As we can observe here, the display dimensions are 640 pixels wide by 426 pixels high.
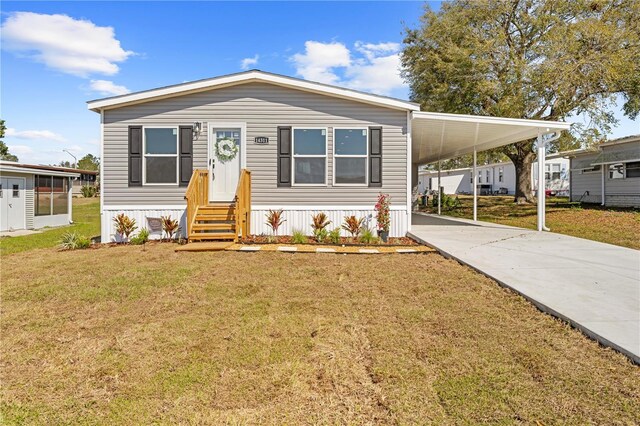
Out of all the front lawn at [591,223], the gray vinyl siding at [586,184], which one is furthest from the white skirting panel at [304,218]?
the gray vinyl siding at [586,184]

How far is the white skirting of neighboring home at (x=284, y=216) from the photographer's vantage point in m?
8.34

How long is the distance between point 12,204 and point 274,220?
10.6 meters

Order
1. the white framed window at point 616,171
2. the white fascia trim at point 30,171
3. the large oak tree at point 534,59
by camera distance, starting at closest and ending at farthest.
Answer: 1. the white fascia trim at point 30,171
2. the large oak tree at point 534,59
3. the white framed window at point 616,171

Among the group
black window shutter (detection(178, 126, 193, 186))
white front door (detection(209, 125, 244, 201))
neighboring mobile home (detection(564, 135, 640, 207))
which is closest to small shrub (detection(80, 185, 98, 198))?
black window shutter (detection(178, 126, 193, 186))

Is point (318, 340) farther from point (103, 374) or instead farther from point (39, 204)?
point (39, 204)

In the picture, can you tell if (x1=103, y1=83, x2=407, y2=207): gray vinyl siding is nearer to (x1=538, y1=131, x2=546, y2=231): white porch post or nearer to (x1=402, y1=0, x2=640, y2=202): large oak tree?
(x1=538, y1=131, x2=546, y2=231): white porch post

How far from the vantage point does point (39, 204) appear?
1352cm

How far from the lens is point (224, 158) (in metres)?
8.51

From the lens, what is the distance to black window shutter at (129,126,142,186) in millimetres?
8312

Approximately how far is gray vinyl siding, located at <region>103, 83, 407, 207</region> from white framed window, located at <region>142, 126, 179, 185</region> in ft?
0.55

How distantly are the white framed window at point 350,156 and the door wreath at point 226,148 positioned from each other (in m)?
2.38

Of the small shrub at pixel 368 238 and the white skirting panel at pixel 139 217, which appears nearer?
the small shrub at pixel 368 238

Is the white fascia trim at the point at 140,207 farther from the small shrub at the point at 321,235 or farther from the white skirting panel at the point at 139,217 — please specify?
the small shrub at the point at 321,235

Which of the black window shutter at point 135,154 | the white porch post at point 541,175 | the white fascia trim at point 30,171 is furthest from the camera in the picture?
the white fascia trim at point 30,171
